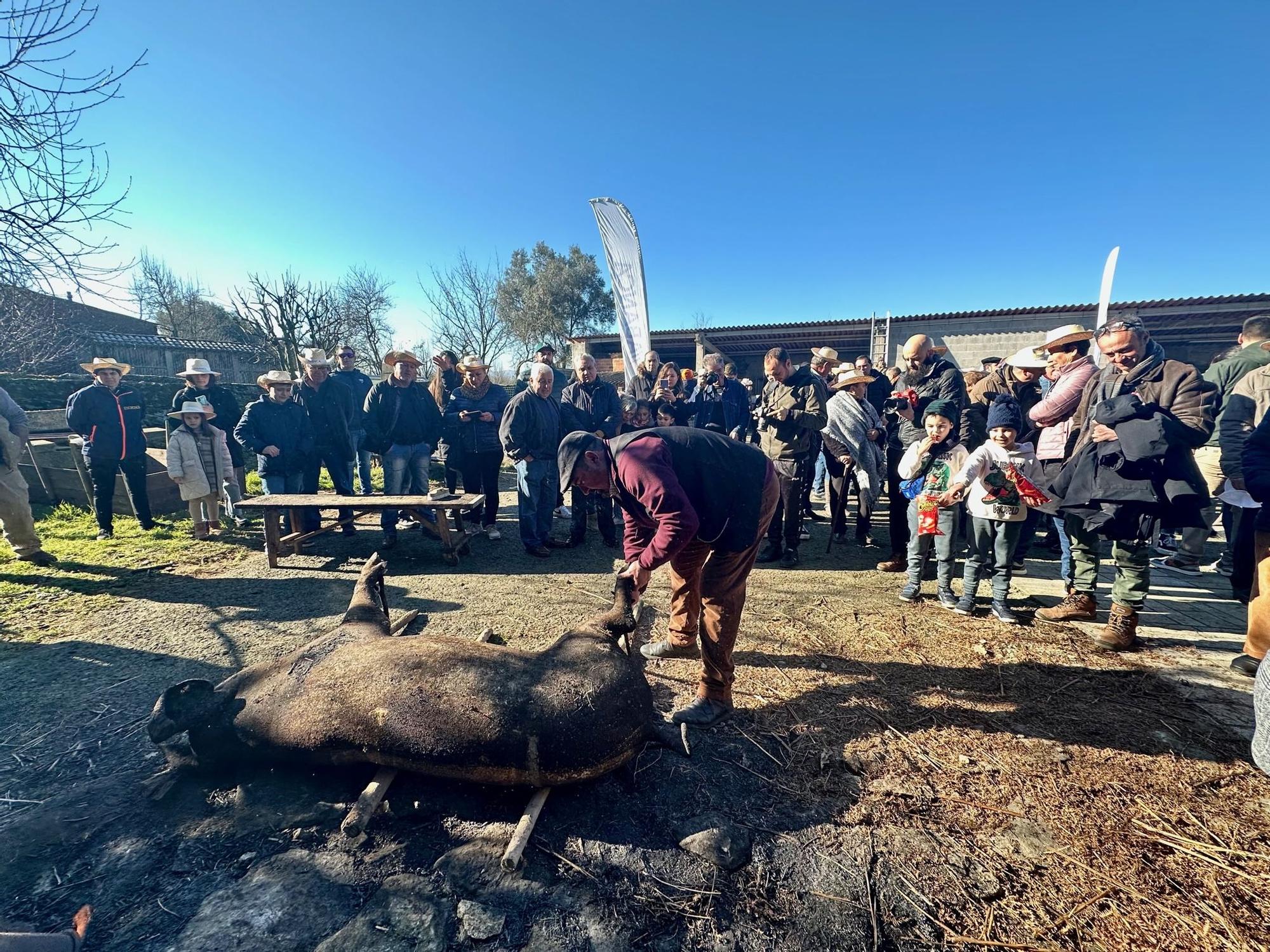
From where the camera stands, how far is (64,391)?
1339 centimetres

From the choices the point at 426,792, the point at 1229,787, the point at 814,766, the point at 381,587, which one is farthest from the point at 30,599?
the point at 1229,787

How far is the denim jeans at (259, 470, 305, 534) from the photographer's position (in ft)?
20.1

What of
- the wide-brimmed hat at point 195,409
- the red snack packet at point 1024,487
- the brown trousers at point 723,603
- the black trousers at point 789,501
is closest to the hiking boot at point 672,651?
the brown trousers at point 723,603

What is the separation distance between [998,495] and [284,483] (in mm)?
7613

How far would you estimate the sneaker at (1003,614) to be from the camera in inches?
155

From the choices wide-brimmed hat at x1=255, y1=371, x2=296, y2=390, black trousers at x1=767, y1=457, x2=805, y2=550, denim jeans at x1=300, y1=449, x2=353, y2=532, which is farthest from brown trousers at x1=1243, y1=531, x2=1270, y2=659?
wide-brimmed hat at x1=255, y1=371, x2=296, y2=390

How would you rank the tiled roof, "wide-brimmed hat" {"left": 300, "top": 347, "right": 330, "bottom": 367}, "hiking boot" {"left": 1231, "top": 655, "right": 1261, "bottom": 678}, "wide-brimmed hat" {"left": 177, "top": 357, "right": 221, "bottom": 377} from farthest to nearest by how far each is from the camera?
the tiled roof
"wide-brimmed hat" {"left": 300, "top": 347, "right": 330, "bottom": 367}
"wide-brimmed hat" {"left": 177, "top": 357, "right": 221, "bottom": 377}
"hiking boot" {"left": 1231, "top": 655, "right": 1261, "bottom": 678}

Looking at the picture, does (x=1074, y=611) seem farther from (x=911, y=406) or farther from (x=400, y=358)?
(x=400, y=358)

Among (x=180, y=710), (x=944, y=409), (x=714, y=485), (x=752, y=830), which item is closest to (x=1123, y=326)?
(x=944, y=409)

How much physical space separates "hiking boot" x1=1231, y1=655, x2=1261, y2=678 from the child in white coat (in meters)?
1.12

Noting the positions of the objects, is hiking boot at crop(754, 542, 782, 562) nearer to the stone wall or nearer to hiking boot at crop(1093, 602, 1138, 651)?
hiking boot at crop(1093, 602, 1138, 651)

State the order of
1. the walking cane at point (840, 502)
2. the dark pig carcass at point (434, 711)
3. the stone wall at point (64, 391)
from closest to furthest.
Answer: the dark pig carcass at point (434, 711) → the walking cane at point (840, 502) → the stone wall at point (64, 391)

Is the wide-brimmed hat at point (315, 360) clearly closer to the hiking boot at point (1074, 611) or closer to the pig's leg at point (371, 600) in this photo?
the pig's leg at point (371, 600)

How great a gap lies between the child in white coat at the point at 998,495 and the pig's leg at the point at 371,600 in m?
4.32
